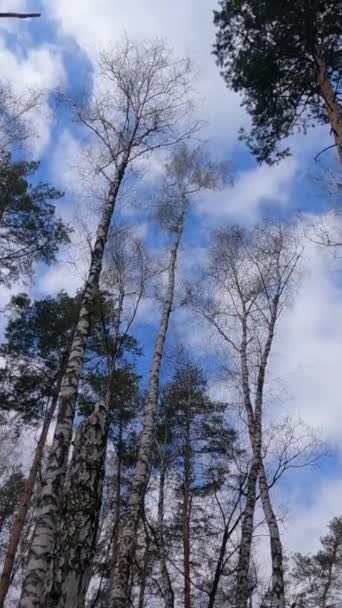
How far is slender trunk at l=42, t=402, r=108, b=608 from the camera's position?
11.1 feet

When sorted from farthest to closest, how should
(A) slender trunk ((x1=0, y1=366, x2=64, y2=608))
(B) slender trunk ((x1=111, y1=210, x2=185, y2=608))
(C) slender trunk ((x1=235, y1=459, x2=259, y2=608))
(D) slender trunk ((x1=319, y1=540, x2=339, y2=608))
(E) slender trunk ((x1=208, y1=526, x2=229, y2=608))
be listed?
(D) slender trunk ((x1=319, y1=540, x2=339, y2=608)) → (A) slender trunk ((x1=0, y1=366, x2=64, y2=608)) → (C) slender trunk ((x1=235, y1=459, x2=259, y2=608)) → (B) slender trunk ((x1=111, y1=210, x2=185, y2=608)) → (E) slender trunk ((x1=208, y1=526, x2=229, y2=608))

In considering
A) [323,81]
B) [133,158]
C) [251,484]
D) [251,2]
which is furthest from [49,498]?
[251,2]

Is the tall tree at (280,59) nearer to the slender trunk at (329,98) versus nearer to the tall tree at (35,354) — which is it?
the slender trunk at (329,98)

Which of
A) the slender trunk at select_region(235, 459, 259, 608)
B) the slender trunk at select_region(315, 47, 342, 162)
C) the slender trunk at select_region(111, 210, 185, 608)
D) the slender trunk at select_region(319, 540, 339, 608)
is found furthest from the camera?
the slender trunk at select_region(319, 540, 339, 608)

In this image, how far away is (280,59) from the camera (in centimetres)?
900

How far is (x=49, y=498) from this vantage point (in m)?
5.18

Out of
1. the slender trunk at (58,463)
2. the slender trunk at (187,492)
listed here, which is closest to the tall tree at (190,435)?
the slender trunk at (187,492)

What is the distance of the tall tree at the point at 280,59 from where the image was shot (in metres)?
8.52

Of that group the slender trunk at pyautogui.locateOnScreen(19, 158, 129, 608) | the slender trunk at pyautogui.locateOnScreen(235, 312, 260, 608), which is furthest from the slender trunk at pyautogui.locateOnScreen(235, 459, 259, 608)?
the slender trunk at pyautogui.locateOnScreen(19, 158, 129, 608)

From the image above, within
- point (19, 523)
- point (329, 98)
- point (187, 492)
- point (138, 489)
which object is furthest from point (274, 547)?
point (329, 98)

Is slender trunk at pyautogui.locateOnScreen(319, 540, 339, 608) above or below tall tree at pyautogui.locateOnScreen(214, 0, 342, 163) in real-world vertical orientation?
below

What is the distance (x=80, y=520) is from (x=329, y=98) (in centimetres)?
767

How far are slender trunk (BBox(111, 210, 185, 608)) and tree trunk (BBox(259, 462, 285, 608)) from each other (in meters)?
2.78

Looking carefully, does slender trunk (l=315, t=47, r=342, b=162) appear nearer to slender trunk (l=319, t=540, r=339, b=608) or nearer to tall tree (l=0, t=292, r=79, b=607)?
tall tree (l=0, t=292, r=79, b=607)
